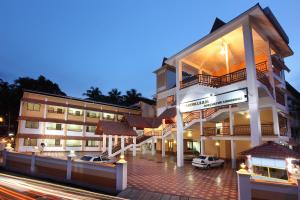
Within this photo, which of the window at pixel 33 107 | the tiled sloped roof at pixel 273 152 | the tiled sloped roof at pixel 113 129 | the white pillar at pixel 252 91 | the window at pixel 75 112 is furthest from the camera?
the window at pixel 75 112

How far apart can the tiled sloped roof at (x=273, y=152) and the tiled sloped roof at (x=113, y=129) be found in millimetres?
16540

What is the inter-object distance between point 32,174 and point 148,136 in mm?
16061

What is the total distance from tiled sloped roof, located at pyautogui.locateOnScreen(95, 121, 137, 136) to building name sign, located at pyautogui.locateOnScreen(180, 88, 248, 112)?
10.5 meters

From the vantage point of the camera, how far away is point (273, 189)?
7203mm

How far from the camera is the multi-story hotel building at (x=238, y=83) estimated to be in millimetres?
13156

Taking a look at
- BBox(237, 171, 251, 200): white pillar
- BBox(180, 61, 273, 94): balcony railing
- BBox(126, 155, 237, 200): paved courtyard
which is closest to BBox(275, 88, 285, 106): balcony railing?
BBox(180, 61, 273, 94): balcony railing

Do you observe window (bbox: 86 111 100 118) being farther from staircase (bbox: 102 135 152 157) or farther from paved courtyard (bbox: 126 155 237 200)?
paved courtyard (bbox: 126 155 237 200)

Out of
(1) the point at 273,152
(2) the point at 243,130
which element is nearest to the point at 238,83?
(1) the point at 273,152

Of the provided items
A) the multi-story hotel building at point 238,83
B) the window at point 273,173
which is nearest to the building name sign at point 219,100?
the multi-story hotel building at point 238,83

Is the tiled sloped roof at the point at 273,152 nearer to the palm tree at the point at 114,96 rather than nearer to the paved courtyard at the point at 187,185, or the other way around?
the paved courtyard at the point at 187,185

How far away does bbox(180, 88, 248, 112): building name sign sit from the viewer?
41.2 ft

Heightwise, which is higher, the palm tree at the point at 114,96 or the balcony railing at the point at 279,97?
the palm tree at the point at 114,96

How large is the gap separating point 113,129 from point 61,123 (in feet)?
44.3

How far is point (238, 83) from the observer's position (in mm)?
13547
